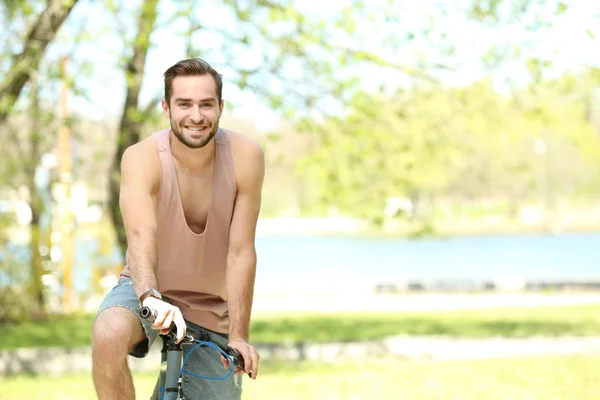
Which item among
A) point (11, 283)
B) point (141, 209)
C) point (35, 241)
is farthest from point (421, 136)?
point (141, 209)

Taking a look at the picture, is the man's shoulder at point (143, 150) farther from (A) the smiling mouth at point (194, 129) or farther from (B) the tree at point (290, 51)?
(B) the tree at point (290, 51)

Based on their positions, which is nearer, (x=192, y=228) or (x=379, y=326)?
(x=192, y=228)

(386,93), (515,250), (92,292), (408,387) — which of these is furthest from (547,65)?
(515,250)

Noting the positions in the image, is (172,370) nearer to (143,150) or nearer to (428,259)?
(143,150)

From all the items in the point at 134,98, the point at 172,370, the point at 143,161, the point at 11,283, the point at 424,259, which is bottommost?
the point at 424,259

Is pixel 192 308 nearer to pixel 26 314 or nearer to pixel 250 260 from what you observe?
pixel 250 260

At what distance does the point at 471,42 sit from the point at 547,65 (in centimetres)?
97

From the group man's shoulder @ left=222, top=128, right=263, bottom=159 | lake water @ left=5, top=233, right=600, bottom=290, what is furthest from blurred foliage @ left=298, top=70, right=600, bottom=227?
lake water @ left=5, top=233, right=600, bottom=290

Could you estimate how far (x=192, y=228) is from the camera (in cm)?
384

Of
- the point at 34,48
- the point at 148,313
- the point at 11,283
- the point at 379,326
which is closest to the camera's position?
the point at 148,313

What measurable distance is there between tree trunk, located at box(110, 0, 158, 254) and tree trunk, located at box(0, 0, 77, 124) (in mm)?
916

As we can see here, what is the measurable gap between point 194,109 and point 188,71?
12cm

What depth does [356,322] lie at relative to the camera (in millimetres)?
16328

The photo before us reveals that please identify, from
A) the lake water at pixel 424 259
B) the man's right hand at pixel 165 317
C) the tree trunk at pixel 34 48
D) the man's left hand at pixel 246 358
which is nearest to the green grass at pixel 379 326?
the tree trunk at pixel 34 48
